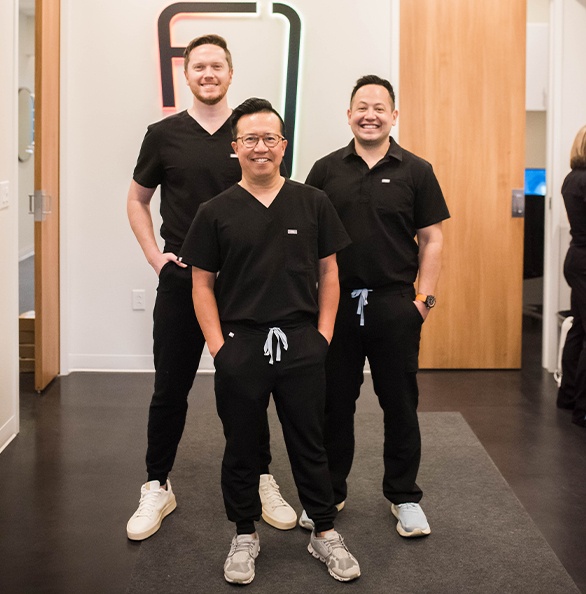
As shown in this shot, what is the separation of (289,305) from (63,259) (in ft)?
10.6

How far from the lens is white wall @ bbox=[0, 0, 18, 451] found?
459cm

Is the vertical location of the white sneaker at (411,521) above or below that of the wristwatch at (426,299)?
below

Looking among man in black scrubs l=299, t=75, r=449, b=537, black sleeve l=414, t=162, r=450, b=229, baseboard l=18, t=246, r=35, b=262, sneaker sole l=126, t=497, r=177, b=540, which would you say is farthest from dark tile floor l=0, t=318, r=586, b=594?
baseboard l=18, t=246, r=35, b=262

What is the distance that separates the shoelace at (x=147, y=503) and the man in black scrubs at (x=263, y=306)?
51 centimetres

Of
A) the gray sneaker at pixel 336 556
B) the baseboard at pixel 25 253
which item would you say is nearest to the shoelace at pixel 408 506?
the gray sneaker at pixel 336 556

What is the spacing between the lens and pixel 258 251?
122 inches

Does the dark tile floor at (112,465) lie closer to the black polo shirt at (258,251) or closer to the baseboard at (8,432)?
the baseboard at (8,432)

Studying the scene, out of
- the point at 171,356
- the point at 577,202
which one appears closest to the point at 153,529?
the point at 171,356

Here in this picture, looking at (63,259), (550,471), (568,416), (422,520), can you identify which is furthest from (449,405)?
(63,259)

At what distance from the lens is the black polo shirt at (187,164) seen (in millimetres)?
3463

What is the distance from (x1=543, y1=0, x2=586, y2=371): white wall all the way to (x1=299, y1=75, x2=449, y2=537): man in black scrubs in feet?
9.22

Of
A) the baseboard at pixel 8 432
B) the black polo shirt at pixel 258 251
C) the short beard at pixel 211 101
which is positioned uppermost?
the short beard at pixel 211 101

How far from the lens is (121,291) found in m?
6.17

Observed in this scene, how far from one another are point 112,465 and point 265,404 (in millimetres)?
1382
